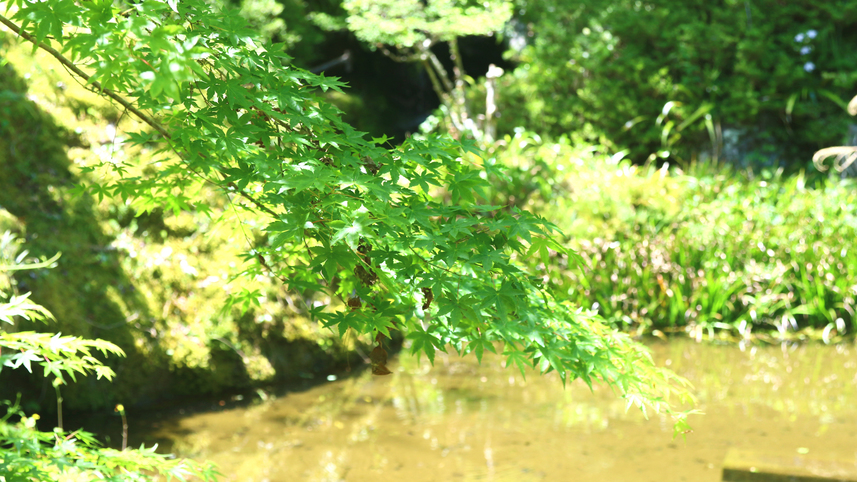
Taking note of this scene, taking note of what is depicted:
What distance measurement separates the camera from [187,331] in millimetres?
3832

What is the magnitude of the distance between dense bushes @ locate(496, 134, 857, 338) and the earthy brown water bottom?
0.63m

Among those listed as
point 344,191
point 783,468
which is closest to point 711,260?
point 783,468

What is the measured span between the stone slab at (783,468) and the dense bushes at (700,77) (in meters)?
4.31

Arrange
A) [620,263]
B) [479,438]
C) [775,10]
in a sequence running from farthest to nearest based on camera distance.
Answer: [775,10], [620,263], [479,438]

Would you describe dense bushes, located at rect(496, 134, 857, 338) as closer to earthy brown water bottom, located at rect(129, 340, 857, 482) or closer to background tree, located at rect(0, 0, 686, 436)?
earthy brown water bottom, located at rect(129, 340, 857, 482)

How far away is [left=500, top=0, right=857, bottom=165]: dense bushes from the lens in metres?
6.93

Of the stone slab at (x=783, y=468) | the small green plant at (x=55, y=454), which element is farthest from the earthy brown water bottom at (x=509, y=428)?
the small green plant at (x=55, y=454)

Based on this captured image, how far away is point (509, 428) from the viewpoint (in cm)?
352

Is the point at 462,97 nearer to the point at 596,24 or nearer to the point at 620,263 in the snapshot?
the point at 596,24

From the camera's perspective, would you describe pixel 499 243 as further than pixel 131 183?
No

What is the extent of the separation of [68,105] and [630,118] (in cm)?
545

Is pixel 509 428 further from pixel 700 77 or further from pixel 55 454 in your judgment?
pixel 700 77

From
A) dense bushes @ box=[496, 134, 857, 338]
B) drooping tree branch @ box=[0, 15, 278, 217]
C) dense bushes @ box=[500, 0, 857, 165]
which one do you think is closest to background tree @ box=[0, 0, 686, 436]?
drooping tree branch @ box=[0, 15, 278, 217]

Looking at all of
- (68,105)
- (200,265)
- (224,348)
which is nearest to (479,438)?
(224,348)
